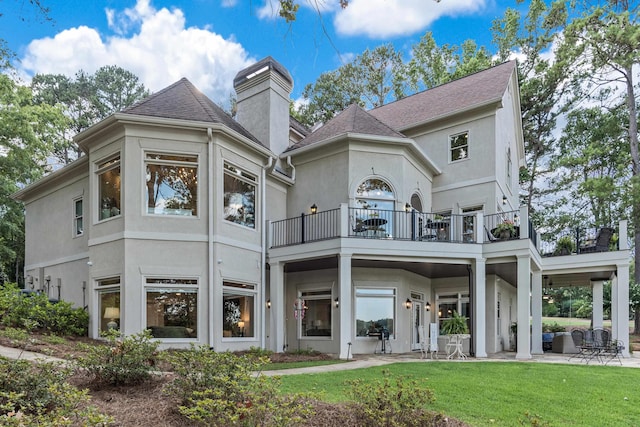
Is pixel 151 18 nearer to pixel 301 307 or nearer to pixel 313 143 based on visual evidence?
pixel 313 143

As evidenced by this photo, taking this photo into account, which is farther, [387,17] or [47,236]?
[47,236]

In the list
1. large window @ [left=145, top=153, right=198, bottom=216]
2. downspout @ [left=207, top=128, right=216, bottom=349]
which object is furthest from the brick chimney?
large window @ [left=145, top=153, right=198, bottom=216]

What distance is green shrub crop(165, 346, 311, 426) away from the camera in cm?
396

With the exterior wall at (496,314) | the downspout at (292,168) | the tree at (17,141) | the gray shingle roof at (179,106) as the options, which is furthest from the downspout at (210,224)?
the tree at (17,141)

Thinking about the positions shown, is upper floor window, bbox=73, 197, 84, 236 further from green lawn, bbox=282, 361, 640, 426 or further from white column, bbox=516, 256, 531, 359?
white column, bbox=516, 256, 531, 359

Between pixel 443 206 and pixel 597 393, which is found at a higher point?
pixel 443 206

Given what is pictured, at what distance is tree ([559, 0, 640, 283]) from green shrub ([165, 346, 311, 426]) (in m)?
22.1

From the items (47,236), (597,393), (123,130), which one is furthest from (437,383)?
(47,236)

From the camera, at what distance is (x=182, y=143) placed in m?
10.9

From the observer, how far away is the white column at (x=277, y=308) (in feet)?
40.3

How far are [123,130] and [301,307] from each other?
738cm

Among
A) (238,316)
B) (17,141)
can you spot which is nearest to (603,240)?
(238,316)

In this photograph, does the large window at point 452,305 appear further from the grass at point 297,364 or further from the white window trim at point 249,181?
the white window trim at point 249,181

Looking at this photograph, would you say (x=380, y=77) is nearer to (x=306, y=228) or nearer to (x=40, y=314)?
(x=306, y=228)
